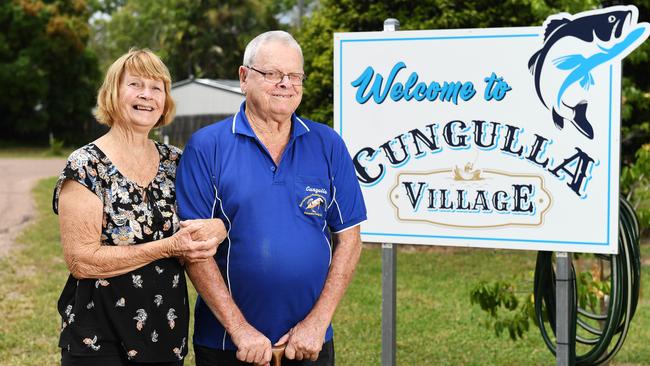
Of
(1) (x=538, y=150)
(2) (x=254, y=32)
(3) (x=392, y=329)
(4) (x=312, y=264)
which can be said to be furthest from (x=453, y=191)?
(2) (x=254, y=32)

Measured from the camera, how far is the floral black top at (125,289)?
10.1 ft

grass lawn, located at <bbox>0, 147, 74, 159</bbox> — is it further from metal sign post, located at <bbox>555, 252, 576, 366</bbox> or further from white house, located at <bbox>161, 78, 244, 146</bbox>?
metal sign post, located at <bbox>555, 252, 576, 366</bbox>

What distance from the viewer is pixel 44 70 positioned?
42.7 metres

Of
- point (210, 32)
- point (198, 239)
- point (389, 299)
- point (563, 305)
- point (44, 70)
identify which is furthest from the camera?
point (210, 32)

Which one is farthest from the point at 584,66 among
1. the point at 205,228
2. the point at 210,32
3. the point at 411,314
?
the point at 210,32

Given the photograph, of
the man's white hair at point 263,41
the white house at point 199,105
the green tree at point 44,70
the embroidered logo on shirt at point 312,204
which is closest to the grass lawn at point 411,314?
the embroidered logo on shirt at point 312,204

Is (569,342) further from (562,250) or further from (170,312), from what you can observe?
(170,312)

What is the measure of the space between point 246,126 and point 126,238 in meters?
0.55

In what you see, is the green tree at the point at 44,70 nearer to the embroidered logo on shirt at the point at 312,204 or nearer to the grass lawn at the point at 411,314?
the grass lawn at the point at 411,314

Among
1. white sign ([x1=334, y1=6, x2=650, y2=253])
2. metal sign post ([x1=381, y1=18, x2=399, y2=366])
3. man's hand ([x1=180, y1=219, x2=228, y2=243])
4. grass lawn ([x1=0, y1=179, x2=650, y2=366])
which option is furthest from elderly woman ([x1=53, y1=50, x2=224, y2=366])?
grass lawn ([x1=0, y1=179, x2=650, y2=366])

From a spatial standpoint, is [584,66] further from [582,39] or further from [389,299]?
[389,299]

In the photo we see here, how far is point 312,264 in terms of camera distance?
325cm

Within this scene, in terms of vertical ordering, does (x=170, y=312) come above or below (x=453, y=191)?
below

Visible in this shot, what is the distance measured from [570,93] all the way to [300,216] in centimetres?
173
